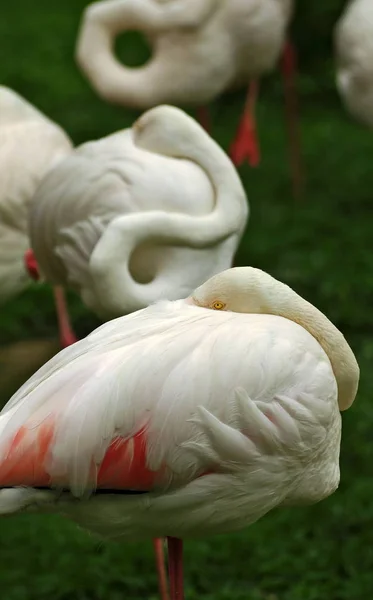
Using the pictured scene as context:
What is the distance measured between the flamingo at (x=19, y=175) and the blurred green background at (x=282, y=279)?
1.52 ft

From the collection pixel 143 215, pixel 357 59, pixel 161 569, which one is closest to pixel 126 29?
pixel 357 59

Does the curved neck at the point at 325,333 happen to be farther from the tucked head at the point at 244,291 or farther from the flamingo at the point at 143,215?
the flamingo at the point at 143,215

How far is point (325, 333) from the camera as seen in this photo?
2598 mm

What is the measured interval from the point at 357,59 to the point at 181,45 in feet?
2.57

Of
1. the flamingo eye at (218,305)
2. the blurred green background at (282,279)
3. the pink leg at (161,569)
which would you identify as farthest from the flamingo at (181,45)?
the flamingo eye at (218,305)

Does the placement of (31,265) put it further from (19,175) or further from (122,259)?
(122,259)

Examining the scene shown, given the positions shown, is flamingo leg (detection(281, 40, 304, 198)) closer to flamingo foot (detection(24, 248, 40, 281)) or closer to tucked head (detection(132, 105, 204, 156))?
flamingo foot (detection(24, 248, 40, 281))

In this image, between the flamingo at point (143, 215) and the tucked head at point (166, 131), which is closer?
the flamingo at point (143, 215)

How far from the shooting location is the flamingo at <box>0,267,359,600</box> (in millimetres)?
2391

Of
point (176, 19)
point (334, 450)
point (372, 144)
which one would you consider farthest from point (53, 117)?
point (334, 450)

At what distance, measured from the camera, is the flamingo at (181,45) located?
16.7ft

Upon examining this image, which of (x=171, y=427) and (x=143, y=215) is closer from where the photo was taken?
(x=171, y=427)

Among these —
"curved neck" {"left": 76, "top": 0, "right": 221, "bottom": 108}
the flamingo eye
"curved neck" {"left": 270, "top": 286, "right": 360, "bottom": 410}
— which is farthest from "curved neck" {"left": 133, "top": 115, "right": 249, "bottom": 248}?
"curved neck" {"left": 76, "top": 0, "right": 221, "bottom": 108}

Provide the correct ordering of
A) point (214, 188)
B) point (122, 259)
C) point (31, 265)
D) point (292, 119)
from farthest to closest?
point (292, 119) < point (31, 265) < point (214, 188) < point (122, 259)
